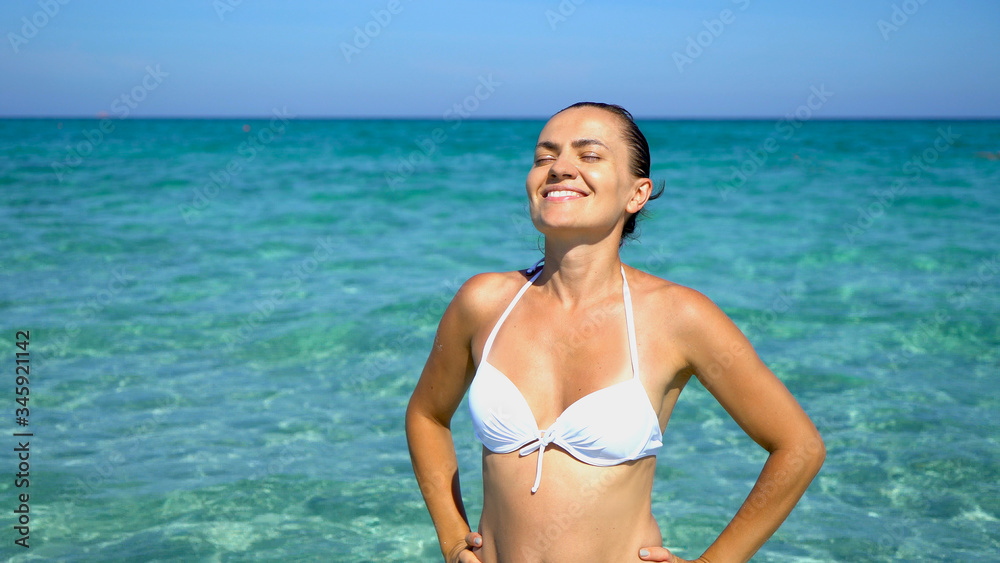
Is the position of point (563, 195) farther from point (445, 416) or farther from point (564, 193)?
point (445, 416)

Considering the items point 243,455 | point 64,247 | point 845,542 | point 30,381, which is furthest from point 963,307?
point 64,247

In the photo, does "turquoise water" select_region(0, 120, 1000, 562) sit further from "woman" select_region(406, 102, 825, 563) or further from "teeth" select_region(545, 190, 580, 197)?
"teeth" select_region(545, 190, 580, 197)

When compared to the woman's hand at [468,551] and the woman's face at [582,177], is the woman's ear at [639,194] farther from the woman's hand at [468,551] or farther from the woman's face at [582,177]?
the woman's hand at [468,551]

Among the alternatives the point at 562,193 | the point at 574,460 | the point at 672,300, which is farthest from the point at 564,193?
the point at 574,460

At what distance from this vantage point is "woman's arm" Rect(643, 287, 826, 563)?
225cm

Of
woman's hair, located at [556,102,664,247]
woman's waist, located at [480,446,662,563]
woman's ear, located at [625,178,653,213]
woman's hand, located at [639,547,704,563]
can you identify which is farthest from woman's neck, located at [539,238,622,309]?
woman's hand, located at [639,547,704,563]

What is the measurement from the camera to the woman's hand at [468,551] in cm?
245

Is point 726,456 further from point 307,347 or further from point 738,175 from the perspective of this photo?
point 738,175

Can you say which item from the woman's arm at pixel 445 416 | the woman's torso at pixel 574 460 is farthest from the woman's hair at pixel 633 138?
the woman's arm at pixel 445 416

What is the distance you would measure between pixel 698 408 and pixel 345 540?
2839 millimetres

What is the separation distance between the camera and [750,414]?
2322 millimetres

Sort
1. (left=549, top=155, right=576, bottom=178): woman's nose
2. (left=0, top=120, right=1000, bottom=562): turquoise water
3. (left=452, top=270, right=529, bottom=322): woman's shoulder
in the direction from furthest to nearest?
(left=0, top=120, right=1000, bottom=562): turquoise water
(left=452, top=270, right=529, bottom=322): woman's shoulder
(left=549, top=155, right=576, bottom=178): woman's nose

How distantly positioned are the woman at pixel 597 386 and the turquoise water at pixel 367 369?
229cm

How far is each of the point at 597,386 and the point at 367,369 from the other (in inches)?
194
